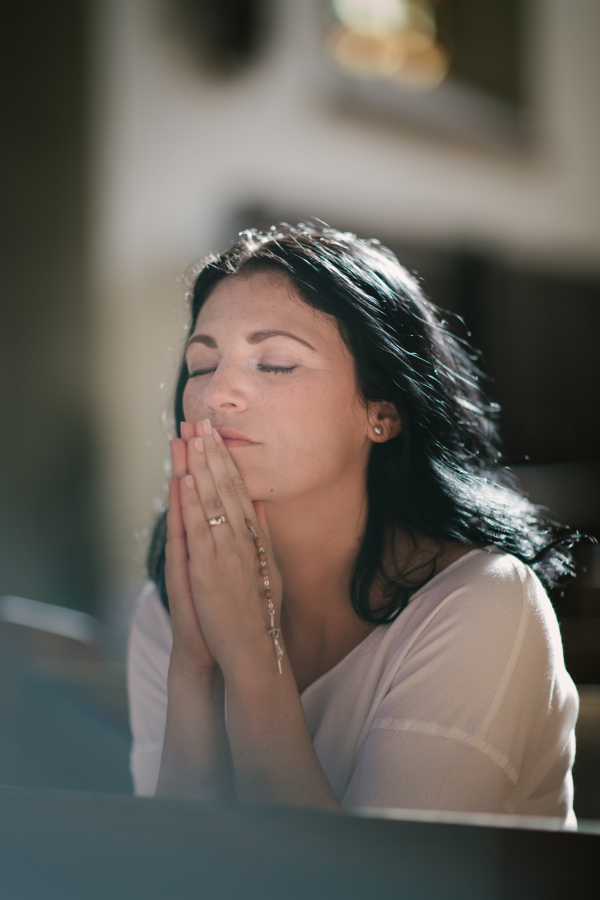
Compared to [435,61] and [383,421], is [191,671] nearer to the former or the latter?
[383,421]

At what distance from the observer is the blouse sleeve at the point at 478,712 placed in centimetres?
34

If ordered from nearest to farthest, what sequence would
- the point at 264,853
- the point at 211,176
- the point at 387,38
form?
the point at 264,853 < the point at 387,38 < the point at 211,176

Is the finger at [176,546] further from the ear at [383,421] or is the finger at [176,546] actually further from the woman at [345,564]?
the ear at [383,421]

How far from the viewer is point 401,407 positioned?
40 cm

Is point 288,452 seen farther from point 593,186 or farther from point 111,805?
point 593,186

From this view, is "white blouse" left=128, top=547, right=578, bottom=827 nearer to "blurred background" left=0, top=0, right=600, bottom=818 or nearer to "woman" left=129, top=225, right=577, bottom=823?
"woman" left=129, top=225, right=577, bottom=823

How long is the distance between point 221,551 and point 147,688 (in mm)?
198

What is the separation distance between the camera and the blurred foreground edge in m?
0.28

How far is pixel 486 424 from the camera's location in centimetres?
46

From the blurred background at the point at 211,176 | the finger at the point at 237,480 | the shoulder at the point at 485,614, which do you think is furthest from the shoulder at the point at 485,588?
the blurred background at the point at 211,176

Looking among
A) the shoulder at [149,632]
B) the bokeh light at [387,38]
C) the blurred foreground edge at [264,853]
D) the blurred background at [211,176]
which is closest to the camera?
the blurred foreground edge at [264,853]

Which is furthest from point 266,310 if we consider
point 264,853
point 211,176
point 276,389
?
point 211,176

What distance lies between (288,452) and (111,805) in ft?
0.59

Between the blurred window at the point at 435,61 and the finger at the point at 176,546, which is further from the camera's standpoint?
the blurred window at the point at 435,61
